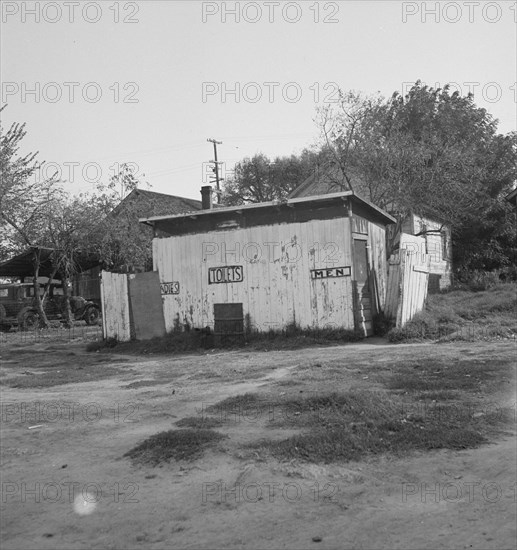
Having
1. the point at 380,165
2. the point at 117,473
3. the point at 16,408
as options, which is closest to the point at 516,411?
the point at 117,473

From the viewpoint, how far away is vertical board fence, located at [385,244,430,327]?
534 inches

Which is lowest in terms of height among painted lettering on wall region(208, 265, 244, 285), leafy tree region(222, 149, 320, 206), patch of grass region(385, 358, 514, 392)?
patch of grass region(385, 358, 514, 392)

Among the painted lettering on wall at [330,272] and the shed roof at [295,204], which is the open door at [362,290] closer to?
the painted lettering on wall at [330,272]

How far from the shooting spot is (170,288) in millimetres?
15211

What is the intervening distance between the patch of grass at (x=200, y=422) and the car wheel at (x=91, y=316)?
2105 cm

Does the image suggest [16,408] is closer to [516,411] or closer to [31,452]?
[31,452]

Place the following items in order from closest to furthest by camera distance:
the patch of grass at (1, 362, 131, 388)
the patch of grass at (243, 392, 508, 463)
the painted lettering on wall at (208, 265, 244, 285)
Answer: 1. the patch of grass at (243, 392, 508, 463)
2. the patch of grass at (1, 362, 131, 388)
3. the painted lettering on wall at (208, 265, 244, 285)

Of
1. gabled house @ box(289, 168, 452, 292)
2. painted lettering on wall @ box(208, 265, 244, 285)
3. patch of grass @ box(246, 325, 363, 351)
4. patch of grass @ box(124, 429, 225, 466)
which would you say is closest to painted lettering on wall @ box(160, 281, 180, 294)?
painted lettering on wall @ box(208, 265, 244, 285)

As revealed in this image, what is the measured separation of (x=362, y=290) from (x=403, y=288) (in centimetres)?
93

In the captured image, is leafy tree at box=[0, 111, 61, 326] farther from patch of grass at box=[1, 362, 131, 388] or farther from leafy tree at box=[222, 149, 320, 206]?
leafy tree at box=[222, 149, 320, 206]

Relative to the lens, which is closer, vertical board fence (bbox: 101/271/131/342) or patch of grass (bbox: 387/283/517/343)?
patch of grass (bbox: 387/283/517/343)

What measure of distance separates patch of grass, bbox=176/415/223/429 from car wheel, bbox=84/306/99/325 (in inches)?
829

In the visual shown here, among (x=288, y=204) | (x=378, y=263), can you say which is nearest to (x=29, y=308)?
(x=288, y=204)

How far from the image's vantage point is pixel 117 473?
4.57 m
